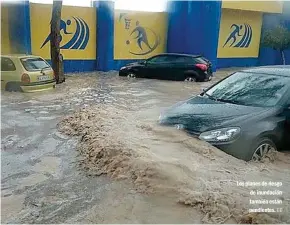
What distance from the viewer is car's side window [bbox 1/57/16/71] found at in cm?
1026

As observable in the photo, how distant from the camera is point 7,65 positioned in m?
10.4

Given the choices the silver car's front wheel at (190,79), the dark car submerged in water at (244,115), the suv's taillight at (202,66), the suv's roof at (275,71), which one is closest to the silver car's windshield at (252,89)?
the dark car submerged in water at (244,115)

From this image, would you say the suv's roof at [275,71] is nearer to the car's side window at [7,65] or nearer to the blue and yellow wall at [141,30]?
the car's side window at [7,65]

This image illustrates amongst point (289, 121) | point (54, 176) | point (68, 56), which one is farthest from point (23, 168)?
point (68, 56)

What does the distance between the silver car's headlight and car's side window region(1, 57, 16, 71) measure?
731 centimetres

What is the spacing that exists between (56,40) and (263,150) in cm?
1025

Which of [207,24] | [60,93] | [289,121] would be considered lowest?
[60,93]

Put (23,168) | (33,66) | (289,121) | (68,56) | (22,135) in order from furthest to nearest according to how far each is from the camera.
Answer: (68,56) < (33,66) < (22,135) < (289,121) < (23,168)

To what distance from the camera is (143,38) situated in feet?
64.5

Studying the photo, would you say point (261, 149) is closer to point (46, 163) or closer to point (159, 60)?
point (46, 163)

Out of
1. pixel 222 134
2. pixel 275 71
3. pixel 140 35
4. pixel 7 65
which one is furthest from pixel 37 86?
pixel 140 35

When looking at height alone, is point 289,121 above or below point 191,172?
above

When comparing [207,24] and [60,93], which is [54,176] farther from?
[207,24]

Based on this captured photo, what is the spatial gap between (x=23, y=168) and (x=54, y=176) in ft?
1.83
